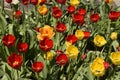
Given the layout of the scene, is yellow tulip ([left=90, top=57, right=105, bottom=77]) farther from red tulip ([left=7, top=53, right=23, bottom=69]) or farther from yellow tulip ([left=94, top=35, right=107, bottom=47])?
red tulip ([left=7, top=53, right=23, bottom=69])

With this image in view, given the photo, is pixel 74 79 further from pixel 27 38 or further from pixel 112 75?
pixel 27 38

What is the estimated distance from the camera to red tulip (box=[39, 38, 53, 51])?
287 centimetres

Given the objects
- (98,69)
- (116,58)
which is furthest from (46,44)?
(116,58)

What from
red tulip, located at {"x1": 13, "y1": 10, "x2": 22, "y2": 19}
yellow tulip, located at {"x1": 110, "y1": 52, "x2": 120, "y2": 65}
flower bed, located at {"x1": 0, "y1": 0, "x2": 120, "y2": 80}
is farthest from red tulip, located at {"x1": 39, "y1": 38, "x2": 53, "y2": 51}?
red tulip, located at {"x1": 13, "y1": 10, "x2": 22, "y2": 19}

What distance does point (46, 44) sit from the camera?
2936mm

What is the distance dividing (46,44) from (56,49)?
653 millimetres

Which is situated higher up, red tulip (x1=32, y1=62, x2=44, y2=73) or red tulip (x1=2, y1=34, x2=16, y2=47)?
red tulip (x1=2, y1=34, x2=16, y2=47)

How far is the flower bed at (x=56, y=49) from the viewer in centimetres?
292

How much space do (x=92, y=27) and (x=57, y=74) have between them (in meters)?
0.93

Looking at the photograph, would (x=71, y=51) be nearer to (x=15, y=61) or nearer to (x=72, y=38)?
(x=72, y=38)

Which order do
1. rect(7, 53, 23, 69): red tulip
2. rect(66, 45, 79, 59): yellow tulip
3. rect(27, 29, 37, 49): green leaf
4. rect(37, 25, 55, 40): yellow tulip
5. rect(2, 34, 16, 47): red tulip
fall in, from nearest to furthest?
rect(7, 53, 23, 69): red tulip → rect(2, 34, 16, 47): red tulip → rect(66, 45, 79, 59): yellow tulip → rect(37, 25, 55, 40): yellow tulip → rect(27, 29, 37, 49): green leaf

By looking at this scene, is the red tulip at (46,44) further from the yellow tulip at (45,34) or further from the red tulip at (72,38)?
the red tulip at (72,38)

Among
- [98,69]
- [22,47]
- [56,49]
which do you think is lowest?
[56,49]

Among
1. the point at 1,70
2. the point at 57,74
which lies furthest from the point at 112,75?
the point at 1,70
